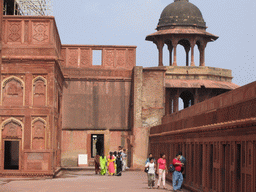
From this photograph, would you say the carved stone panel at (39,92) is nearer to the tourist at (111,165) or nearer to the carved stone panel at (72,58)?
the tourist at (111,165)

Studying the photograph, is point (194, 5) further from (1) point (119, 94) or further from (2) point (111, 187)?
(2) point (111, 187)

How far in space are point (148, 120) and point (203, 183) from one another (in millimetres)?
19317

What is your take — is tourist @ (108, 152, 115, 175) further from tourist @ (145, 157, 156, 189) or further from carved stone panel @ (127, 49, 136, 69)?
tourist @ (145, 157, 156, 189)

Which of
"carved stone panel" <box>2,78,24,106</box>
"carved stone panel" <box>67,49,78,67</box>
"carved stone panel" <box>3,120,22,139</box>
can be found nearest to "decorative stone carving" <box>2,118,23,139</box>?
"carved stone panel" <box>3,120,22,139</box>

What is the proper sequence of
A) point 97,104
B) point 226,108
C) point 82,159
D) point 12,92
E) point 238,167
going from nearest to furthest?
point 238,167 < point 226,108 < point 12,92 < point 82,159 < point 97,104

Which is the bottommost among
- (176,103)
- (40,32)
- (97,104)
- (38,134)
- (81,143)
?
(81,143)

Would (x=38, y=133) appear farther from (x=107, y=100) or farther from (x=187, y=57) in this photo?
(x=187, y=57)

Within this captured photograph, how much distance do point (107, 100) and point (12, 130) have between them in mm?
10427

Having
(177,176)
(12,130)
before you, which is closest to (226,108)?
(177,176)

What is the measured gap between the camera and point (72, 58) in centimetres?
4116

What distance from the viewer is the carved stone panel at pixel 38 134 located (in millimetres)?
31438

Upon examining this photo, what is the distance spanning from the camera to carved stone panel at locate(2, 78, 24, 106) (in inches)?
1246

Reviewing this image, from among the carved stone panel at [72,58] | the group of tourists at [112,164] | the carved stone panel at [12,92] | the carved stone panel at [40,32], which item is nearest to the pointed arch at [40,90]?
the carved stone panel at [12,92]

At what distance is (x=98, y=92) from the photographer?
40625mm
